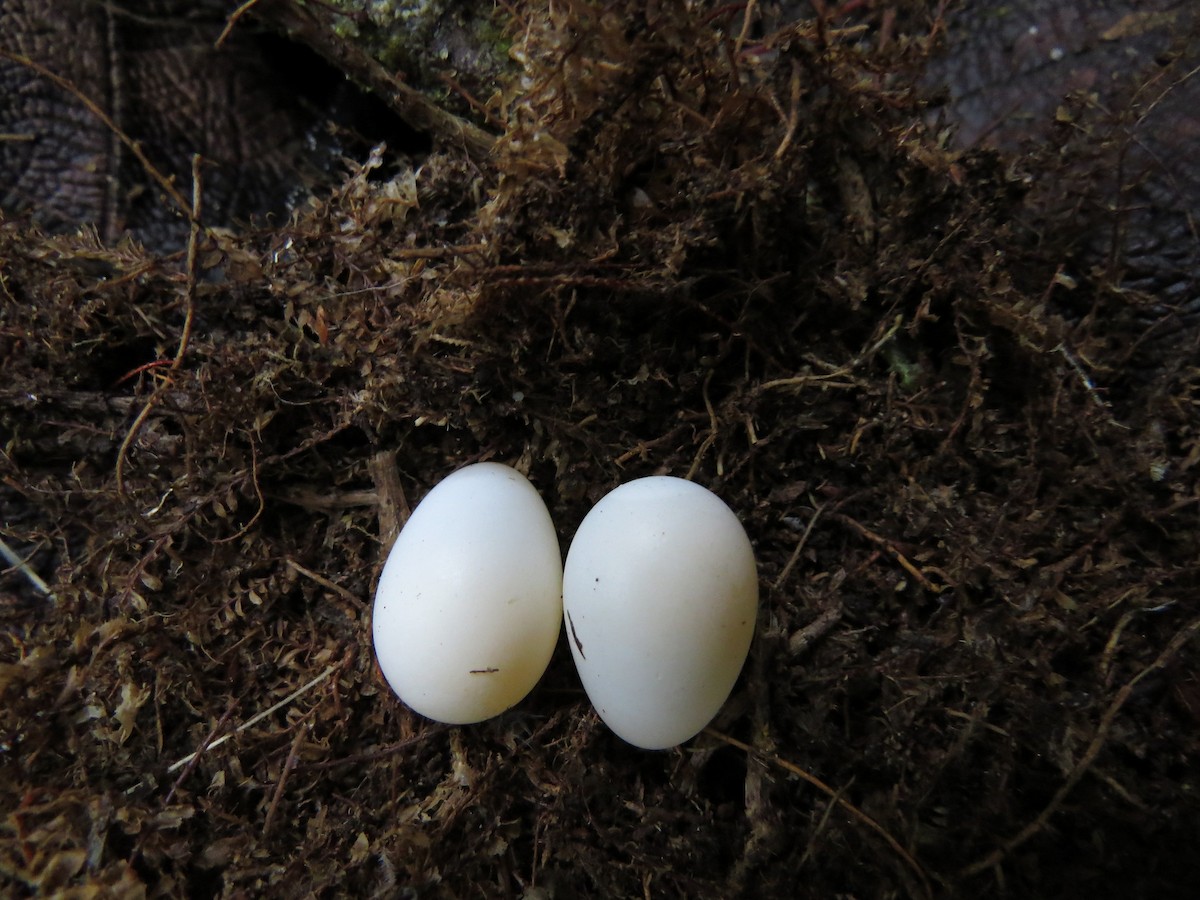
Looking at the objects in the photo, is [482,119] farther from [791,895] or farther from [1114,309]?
[791,895]

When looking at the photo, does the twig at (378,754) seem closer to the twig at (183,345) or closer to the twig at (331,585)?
the twig at (331,585)

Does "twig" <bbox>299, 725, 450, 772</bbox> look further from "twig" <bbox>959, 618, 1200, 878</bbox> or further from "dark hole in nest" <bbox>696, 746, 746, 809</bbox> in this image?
"twig" <bbox>959, 618, 1200, 878</bbox>

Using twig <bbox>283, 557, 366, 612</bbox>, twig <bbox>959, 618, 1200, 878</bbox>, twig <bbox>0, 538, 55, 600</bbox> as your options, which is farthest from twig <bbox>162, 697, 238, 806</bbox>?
twig <bbox>959, 618, 1200, 878</bbox>

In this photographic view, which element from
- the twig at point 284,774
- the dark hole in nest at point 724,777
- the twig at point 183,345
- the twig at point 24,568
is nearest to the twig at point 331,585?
the twig at point 284,774

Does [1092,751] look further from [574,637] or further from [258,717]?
[258,717]

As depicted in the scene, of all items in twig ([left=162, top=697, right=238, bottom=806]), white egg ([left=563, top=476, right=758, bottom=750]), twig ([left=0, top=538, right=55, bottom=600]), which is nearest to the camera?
white egg ([left=563, top=476, right=758, bottom=750])

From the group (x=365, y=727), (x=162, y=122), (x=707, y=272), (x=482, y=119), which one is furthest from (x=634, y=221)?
(x=162, y=122)

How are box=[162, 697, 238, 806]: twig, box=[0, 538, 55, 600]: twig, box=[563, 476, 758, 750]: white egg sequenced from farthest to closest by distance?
box=[0, 538, 55, 600]: twig < box=[162, 697, 238, 806]: twig < box=[563, 476, 758, 750]: white egg
